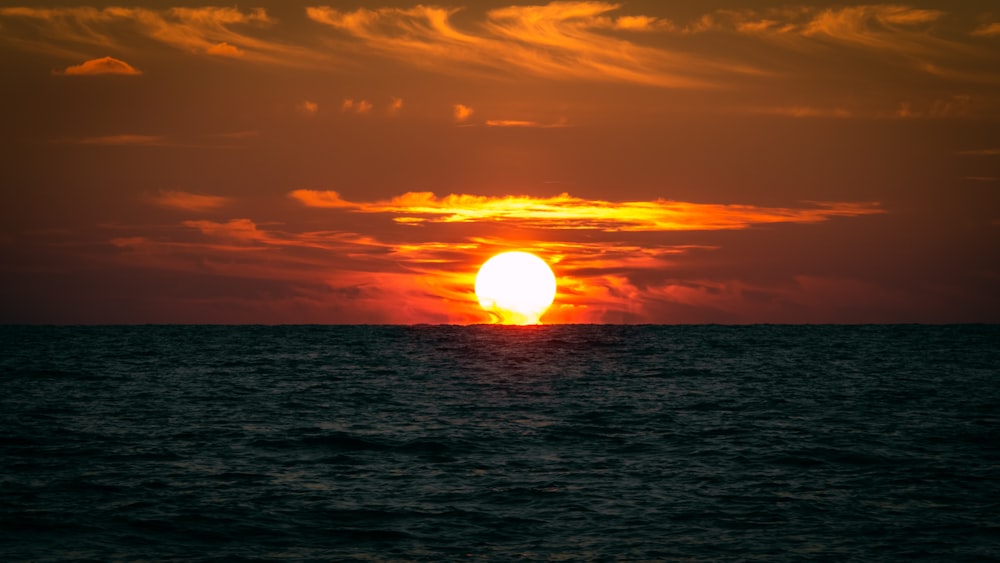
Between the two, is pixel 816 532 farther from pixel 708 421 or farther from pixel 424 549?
pixel 708 421

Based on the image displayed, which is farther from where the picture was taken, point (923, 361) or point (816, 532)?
point (923, 361)

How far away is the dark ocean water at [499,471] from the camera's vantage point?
2177 cm

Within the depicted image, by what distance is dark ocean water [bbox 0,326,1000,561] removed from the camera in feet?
71.4

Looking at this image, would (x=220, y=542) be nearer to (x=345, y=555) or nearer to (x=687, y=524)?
(x=345, y=555)

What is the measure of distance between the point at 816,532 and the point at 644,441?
535 inches

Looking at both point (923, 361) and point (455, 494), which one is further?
point (923, 361)

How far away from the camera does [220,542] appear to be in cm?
2181

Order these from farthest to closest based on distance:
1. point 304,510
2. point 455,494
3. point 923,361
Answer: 1. point 923,361
2. point 455,494
3. point 304,510

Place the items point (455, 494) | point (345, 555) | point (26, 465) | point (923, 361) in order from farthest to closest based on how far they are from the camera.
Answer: point (923, 361), point (26, 465), point (455, 494), point (345, 555)

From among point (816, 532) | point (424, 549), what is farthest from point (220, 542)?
point (816, 532)

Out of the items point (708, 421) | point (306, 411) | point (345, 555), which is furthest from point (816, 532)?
Result: point (306, 411)

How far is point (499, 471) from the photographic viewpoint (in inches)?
1171

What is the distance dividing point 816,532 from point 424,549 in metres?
8.95

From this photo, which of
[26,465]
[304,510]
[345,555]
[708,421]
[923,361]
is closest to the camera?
[345,555]
